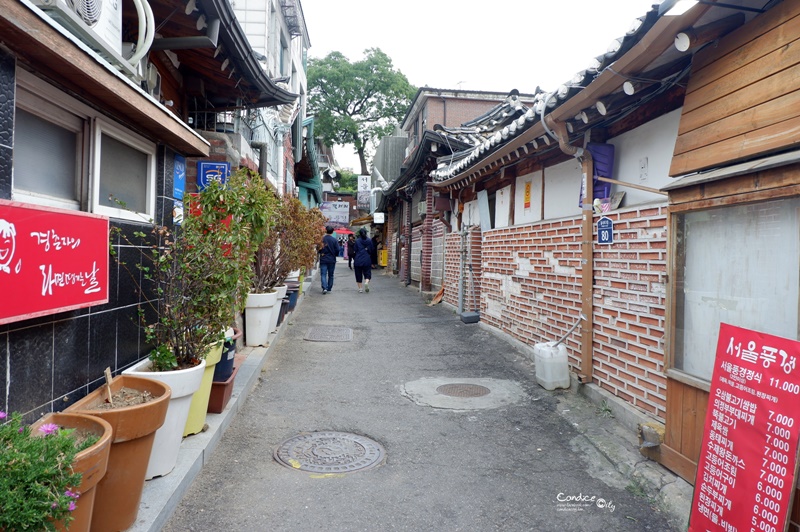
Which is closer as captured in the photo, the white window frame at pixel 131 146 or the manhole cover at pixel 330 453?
the white window frame at pixel 131 146

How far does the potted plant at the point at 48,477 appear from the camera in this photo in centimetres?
166

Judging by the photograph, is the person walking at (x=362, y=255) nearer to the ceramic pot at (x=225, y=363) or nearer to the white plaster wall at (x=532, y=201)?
the white plaster wall at (x=532, y=201)

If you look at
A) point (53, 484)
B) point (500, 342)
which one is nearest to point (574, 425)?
point (500, 342)

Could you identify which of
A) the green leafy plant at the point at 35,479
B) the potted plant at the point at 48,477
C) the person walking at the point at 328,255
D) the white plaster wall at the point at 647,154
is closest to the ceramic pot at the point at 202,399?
the potted plant at the point at 48,477

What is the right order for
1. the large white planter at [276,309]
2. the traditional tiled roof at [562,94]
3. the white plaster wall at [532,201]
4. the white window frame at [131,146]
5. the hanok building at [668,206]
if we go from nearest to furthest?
the hanok building at [668,206] → the white window frame at [131,146] → the traditional tiled roof at [562,94] → the white plaster wall at [532,201] → the large white planter at [276,309]

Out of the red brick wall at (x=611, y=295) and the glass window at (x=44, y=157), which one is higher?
the glass window at (x=44, y=157)

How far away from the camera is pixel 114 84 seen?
2.90m

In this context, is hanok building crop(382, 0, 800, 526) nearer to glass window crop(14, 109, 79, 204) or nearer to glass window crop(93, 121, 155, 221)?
glass window crop(93, 121, 155, 221)

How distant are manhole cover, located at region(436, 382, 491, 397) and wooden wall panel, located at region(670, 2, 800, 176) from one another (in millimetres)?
3216

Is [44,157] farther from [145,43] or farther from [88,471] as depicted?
[88,471]

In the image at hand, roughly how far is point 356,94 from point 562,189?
34.6 metres

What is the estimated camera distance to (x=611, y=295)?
16.9ft

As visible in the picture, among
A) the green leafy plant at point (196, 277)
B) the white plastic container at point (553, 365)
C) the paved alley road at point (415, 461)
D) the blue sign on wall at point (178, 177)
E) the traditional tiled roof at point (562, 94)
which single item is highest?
the traditional tiled roof at point (562, 94)

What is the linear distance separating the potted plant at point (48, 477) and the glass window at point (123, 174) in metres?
1.82
